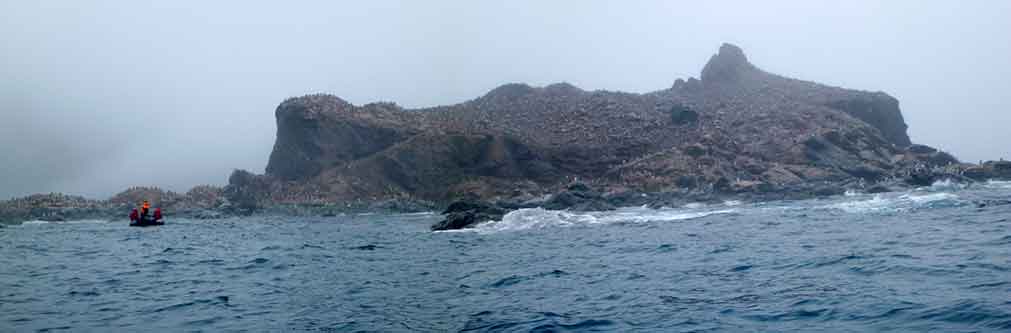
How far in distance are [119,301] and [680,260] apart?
11006 mm

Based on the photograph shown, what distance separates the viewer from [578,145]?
243ft

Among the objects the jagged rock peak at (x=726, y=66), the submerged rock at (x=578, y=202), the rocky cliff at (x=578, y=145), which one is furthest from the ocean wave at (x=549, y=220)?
the jagged rock peak at (x=726, y=66)

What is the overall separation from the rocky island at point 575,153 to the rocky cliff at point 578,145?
15 centimetres

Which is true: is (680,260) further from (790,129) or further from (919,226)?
(790,129)

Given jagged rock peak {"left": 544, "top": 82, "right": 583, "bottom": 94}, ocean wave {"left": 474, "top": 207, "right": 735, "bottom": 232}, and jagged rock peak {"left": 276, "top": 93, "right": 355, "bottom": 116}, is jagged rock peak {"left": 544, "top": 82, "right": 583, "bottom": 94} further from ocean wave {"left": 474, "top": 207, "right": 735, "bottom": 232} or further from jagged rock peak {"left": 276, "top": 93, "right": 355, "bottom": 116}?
ocean wave {"left": 474, "top": 207, "right": 735, "bottom": 232}

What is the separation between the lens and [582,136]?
7744cm

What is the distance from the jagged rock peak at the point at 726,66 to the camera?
94.8m

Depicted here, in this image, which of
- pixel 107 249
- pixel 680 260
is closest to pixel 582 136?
pixel 107 249

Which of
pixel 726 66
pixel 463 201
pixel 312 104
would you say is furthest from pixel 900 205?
pixel 726 66

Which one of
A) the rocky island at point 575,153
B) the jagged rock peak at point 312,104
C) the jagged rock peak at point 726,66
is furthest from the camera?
the jagged rock peak at point 726,66

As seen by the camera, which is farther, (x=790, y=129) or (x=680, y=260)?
(x=790, y=129)

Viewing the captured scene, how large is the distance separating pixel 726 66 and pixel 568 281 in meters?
86.0

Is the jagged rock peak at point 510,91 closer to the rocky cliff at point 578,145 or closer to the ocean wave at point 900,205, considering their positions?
the rocky cliff at point 578,145

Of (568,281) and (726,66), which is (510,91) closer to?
(726,66)
